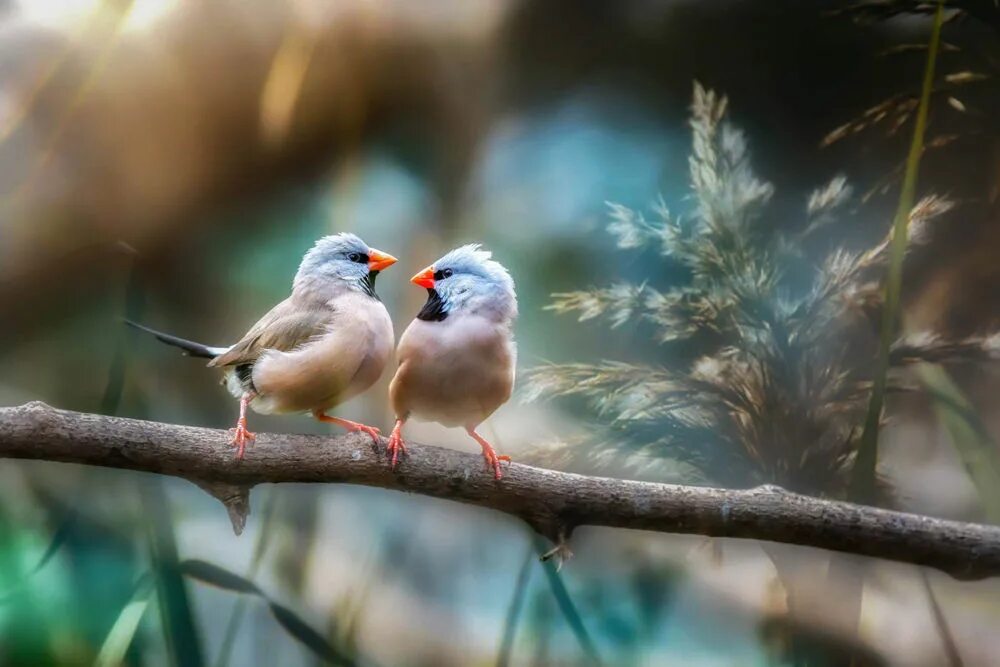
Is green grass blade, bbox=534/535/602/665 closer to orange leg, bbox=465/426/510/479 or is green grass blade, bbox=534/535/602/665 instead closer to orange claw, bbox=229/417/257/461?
orange leg, bbox=465/426/510/479

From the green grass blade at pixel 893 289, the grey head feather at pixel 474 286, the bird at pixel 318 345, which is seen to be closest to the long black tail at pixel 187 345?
the bird at pixel 318 345

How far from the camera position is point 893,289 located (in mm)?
1683

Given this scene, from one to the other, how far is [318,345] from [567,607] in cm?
63

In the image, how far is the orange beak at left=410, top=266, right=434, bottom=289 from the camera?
4.86ft

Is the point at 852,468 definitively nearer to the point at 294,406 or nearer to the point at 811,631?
the point at 811,631

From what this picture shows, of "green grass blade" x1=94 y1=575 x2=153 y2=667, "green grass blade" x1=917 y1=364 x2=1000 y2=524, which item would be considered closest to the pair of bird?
"green grass blade" x1=94 y1=575 x2=153 y2=667

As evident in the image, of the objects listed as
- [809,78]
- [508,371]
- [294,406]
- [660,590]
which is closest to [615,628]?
[660,590]

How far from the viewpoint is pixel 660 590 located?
1.57m

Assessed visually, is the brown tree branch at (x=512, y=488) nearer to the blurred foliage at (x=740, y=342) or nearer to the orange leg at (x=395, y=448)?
the orange leg at (x=395, y=448)

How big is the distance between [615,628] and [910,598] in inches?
21.2

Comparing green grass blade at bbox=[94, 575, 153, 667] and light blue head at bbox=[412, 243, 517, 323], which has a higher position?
light blue head at bbox=[412, 243, 517, 323]

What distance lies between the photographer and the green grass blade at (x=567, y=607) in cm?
153

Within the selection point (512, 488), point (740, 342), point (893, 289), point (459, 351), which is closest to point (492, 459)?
point (512, 488)

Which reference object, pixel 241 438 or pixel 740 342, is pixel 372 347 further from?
pixel 740 342
